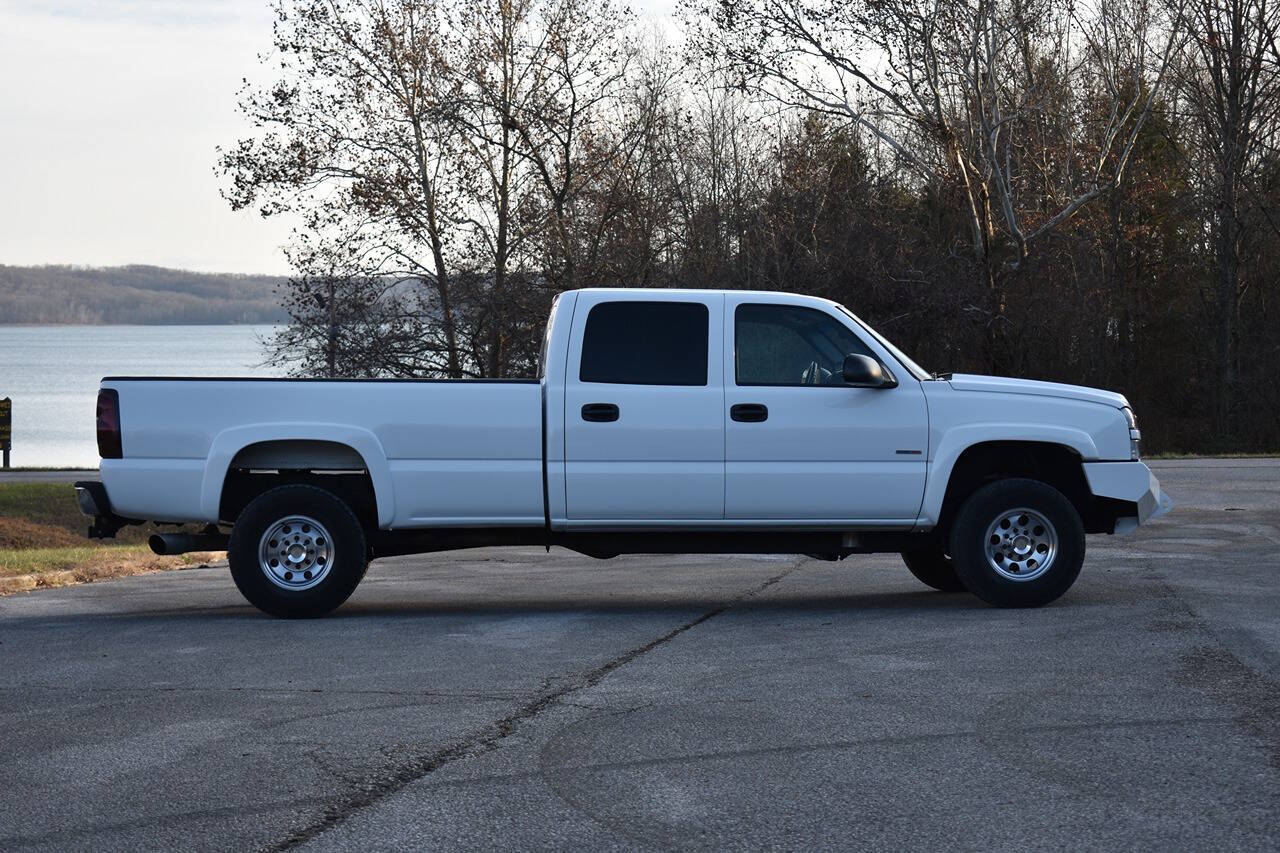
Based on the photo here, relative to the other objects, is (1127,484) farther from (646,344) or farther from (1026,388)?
(646,344)

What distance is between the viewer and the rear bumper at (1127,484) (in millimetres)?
9820

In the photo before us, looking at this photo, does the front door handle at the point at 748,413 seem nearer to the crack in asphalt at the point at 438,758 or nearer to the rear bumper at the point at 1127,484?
the crack in asphalt at the point at 438,758

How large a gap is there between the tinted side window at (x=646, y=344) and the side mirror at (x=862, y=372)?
922 mm

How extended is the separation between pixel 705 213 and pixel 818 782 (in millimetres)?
31251

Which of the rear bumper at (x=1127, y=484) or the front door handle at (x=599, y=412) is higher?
the front door handle at (x=599, y=412)

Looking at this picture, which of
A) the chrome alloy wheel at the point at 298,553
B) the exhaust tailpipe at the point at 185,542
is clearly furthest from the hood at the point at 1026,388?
the exhaust tailpipe at the point at 185,542

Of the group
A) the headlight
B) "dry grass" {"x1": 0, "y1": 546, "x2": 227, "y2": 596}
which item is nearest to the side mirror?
the headlight

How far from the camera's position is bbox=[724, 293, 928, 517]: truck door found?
9.54 metres

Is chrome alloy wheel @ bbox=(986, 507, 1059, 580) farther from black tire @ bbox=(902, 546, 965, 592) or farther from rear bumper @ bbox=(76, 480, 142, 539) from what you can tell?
rear bumper @ bbox=(76, 480, 142, 539)

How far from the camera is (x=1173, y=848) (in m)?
4.53

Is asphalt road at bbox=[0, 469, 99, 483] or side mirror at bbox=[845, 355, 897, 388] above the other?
side mirror at bbox=[845, 355, 897, 388]

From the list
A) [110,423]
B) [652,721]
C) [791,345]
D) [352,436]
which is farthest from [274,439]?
[652,721]

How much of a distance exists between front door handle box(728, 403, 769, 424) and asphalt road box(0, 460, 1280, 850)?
4.13ft

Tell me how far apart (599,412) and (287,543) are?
216 cm
